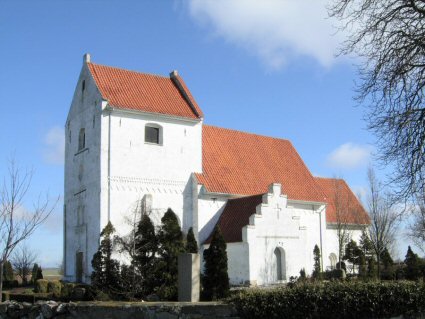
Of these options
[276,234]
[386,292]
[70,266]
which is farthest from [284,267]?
[386,292]

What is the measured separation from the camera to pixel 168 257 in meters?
21.1

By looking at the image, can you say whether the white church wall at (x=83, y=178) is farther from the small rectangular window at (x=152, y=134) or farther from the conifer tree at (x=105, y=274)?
the conifer tree at (x=105, y=274)

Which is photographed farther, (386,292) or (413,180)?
(413,180)

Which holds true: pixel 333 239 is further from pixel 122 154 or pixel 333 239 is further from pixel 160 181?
pixel 122 154

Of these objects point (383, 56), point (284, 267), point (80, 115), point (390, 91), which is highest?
point (80, 115)

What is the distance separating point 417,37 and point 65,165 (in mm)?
24366

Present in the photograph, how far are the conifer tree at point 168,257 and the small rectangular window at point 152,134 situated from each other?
782cm

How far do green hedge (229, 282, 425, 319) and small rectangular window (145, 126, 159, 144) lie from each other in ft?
64.3

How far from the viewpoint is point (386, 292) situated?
11141 millimetres

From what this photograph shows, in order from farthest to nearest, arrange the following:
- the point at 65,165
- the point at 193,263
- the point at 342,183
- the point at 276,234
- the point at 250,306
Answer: the point at 342,183 → the point at 65,165 → the point at 276,234 → the point at 193,263 → the point at 250,306

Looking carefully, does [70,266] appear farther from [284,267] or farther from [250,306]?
[250,306]

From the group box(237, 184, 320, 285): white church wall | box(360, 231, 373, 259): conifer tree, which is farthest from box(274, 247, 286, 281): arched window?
box(360, 231, 373, 259): conifer tree

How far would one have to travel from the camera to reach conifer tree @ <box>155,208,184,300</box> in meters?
19.5

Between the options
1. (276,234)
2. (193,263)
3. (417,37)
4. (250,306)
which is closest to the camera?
(250,306)
